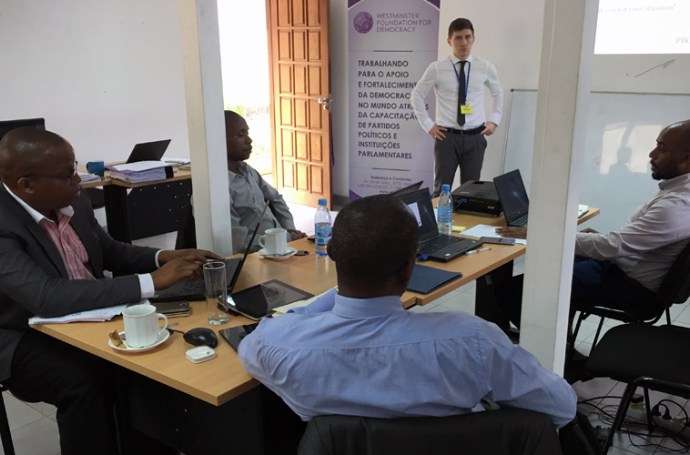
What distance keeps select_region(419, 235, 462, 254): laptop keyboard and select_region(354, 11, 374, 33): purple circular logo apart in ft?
12.4

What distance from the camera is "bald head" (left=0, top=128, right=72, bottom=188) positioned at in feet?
6.60

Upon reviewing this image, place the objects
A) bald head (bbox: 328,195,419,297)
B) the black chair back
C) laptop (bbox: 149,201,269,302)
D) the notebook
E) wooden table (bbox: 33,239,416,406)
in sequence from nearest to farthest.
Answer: bald head (bbox: 328,195,419,297) < wooden table (bbox: 33,239,416,406) < laptop (bbox: 149,201,269,302) < the notebook < the black chair back

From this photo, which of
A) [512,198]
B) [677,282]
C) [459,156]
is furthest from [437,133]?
[677,282]

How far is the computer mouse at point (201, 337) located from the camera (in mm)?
1782

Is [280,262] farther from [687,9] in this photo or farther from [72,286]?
[687,9]

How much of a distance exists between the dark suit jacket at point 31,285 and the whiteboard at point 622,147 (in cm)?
356

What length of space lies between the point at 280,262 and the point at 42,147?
0.97m

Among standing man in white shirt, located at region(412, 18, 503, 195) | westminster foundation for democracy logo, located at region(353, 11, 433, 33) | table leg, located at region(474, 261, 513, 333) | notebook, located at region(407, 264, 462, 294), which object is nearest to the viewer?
notebook, located at region(407, 264, 462, 294)

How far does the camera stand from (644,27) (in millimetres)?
4652

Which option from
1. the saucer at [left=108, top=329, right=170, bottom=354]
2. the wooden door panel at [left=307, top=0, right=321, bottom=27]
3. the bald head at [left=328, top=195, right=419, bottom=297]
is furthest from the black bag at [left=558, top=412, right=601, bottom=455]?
the wooden door panel at [left=307, top=0, right=321, bottom=27]

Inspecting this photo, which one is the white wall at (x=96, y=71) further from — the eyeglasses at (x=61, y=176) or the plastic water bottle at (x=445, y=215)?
the plastic water bottle at (x=445, y=215)

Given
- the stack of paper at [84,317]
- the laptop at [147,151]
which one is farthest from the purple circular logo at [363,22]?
the stack of paper at [84,317]

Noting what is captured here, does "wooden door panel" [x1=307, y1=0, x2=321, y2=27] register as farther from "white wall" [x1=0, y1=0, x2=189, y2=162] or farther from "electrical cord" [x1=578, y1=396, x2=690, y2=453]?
"electrical cord" [x1=578, y1=396, x2=690, y2=453]

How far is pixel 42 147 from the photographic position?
6.64ft
